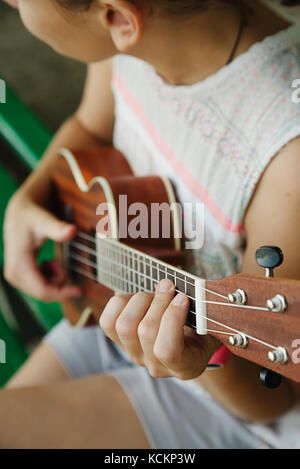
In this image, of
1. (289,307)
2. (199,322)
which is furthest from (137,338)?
(289,307)

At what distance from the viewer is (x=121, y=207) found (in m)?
0.70

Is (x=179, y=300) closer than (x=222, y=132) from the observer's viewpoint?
Yes

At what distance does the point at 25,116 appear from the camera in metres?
1.02

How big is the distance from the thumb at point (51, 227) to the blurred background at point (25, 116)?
121 millimetres

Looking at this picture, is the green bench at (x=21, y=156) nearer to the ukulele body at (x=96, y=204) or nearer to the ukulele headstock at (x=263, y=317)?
the ukulele body at (x=96, y=204)

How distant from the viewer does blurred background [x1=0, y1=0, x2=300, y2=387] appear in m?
0.99

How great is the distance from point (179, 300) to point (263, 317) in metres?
0.09

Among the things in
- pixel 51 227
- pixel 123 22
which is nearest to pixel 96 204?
pixel 51 227

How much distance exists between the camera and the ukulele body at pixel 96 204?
682 millimetres

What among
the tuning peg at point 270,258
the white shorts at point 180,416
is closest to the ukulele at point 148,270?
the tuning peg at point 270,258

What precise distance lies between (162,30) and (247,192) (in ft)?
0.64

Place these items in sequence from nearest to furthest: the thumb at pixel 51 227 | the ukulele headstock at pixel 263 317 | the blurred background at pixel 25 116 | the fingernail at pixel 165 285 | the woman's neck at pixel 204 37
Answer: the ukulele headstock at pixel 263 317, the fingernail at pixel 165 285, the woman's neck at pixel 204 37, the thumb at pixel 51 227, the blurred background at pixel 25 116

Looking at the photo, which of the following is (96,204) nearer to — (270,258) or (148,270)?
(148,270)

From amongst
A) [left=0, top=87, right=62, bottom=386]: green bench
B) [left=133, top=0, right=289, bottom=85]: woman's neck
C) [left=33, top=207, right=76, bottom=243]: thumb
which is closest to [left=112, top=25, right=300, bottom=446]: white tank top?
[left=133, top=0, right=289, bottom=85]: woman's neck
